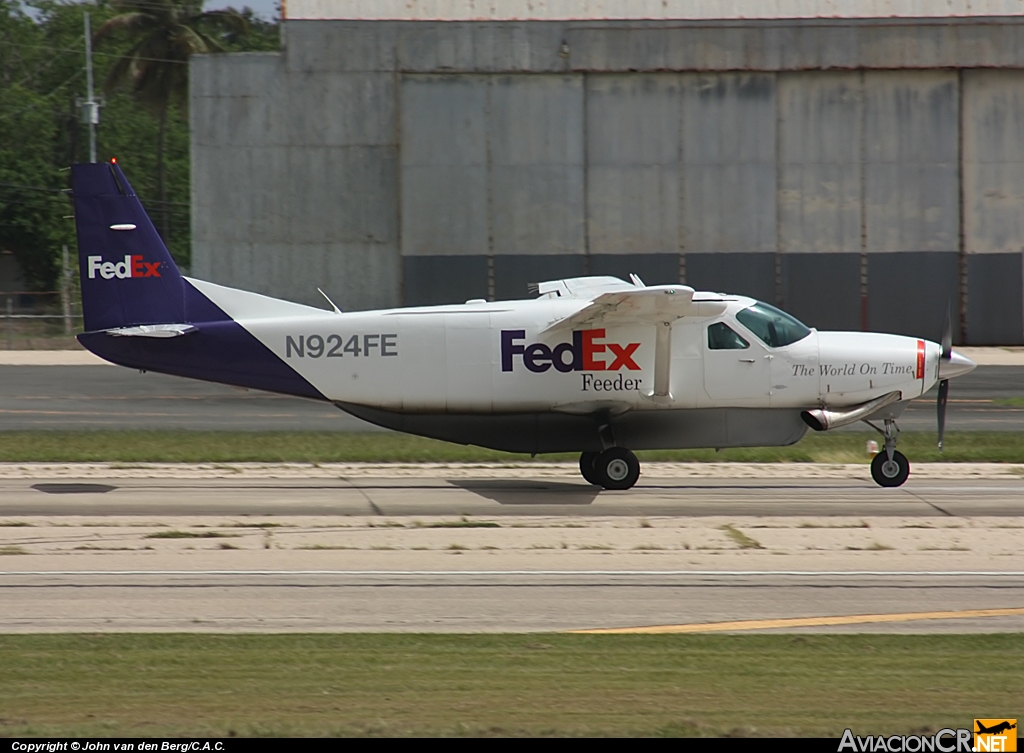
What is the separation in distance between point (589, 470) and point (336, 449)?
591 cm

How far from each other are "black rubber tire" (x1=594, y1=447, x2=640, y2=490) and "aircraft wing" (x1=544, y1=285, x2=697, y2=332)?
1785 millimetres

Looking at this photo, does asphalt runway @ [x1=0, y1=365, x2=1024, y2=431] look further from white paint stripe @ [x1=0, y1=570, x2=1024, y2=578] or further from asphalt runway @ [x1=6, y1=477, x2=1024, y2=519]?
white paint stripe @ [x1=0, y1=570, x2=1024, y2=578]

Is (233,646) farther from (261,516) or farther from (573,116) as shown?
(573,116)

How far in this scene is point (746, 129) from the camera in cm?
4038

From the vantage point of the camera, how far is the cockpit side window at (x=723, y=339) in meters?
17.5

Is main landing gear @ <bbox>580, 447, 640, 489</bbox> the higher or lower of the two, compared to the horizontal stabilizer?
lower

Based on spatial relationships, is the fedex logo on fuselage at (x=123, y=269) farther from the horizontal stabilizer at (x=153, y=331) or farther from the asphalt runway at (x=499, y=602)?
the asphalt runway at (x=499, y=602)

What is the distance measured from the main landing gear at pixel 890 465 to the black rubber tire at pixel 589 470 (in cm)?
385

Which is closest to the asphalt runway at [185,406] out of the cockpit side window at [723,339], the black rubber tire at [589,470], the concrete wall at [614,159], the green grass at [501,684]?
the concrete wall at [614,159]

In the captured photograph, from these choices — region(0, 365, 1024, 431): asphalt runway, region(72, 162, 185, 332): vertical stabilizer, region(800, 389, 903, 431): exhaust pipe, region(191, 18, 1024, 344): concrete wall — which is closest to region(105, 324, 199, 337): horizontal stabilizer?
region(72, 162, 185, 332): vertical stabilizer

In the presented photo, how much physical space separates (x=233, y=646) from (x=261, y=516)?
6.08m

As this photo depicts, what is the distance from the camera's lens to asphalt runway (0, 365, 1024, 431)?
25.3 metres

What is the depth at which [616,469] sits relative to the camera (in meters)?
17.4

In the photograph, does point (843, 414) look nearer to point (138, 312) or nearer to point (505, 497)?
point (505, 497)
